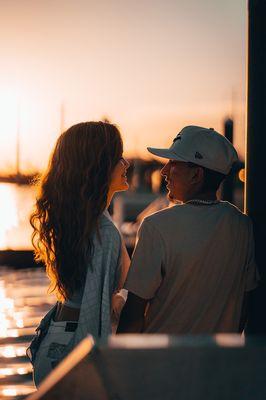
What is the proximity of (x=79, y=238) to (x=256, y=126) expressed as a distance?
91 cm

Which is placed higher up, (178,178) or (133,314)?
(178,178)

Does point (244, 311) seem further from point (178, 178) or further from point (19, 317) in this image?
point (19, 317)

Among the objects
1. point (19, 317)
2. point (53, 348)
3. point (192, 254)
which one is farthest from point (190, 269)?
point (19, 317)

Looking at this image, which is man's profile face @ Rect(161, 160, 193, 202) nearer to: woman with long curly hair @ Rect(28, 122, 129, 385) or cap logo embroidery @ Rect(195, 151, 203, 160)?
cap logo embroidery @ Rect(195, 151, 203, 160)

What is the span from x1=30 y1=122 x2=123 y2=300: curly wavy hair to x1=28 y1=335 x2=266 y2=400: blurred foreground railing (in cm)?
131

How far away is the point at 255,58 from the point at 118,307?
1.21 m

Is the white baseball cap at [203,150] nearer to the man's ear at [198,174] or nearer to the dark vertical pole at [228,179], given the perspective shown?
the man's ear at [198,174]

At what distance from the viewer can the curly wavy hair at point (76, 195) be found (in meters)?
3.12

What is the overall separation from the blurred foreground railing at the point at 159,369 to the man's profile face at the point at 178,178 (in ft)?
3.97

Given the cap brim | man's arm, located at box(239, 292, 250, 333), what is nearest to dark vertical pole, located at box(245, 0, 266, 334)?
man's arm, located at box(239, 292, 250, 333)

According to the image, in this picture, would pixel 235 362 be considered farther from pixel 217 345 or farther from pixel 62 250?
pixel 62 250

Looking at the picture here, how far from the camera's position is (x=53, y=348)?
3059 millimetres

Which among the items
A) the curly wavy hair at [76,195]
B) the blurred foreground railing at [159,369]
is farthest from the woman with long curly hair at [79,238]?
the blurred foreground railing at [159,369]

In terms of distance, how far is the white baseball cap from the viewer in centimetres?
301
